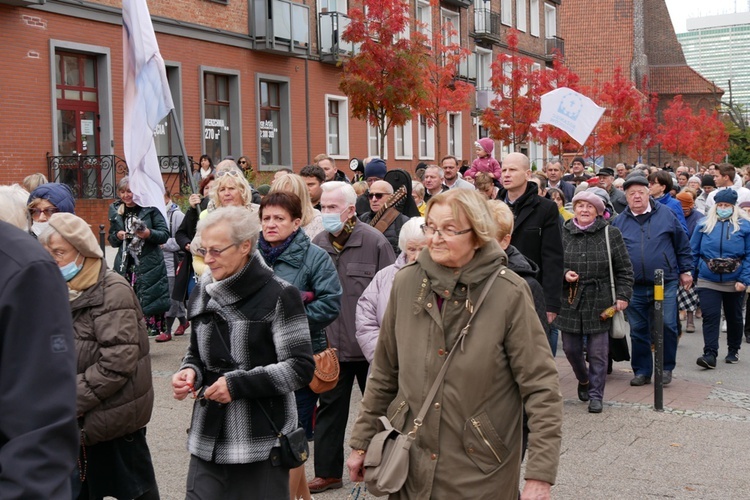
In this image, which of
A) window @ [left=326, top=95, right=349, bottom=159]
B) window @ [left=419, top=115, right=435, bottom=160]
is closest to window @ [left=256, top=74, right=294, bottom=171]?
window @ [left=326, top=95, right=349, bottom=159]

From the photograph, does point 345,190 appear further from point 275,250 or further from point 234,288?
point 234,288

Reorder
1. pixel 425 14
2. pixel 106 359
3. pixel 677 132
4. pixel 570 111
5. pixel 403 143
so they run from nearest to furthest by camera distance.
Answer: pixel 106 359, pixel 570 111, pixel 403 143, pixel 425 14, pixel 677 132

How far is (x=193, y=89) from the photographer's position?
24.1 m

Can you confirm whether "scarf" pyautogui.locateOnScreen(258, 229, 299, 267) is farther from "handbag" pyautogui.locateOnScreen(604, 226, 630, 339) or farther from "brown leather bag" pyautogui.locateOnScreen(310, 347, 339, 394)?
"handbag" pyautogui.locateOnScreen(604, 226, 630, 339)

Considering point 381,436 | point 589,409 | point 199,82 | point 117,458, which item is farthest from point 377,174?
point 199,82

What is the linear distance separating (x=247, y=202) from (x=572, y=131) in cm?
1013

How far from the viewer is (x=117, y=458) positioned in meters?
4.66

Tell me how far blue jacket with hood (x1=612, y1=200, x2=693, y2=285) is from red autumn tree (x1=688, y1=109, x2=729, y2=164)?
5507cm

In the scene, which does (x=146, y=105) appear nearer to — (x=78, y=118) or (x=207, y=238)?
(x=207, y=238)

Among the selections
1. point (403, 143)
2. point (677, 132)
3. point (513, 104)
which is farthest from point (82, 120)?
point (677, 132)

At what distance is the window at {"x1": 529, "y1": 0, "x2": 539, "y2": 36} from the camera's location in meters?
46.8

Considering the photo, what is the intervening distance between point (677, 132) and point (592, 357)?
184ft

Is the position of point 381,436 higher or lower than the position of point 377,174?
lower

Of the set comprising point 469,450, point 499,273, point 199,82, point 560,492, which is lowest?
point 560,492
